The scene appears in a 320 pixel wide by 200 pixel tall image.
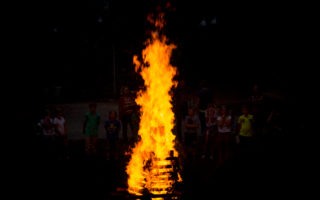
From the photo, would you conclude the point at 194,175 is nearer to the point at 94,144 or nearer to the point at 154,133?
the point at 154,133

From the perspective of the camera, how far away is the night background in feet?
23.3

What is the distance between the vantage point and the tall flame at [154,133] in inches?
213

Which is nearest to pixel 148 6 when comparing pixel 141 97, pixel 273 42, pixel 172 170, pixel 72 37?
pixel 72 37

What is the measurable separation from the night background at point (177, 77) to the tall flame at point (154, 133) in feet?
1.60

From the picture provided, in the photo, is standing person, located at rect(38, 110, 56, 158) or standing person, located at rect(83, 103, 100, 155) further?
standing person, located at rect(83, 103, 100, 155)

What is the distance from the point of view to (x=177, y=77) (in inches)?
1099

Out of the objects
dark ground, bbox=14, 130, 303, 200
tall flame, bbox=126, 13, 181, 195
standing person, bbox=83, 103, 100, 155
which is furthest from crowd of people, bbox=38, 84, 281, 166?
tall flame, bbox=126, 13, 181, 195

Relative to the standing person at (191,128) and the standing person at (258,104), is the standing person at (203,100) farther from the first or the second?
the standing person at (258,104)

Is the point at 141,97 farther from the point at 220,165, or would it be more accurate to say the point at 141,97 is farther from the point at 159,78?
the point at 220,165

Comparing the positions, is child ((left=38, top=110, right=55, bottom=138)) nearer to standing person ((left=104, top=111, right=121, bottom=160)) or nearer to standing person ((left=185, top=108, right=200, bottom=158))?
→ standing person ((left=104, top=111, right=121, bottom=160))

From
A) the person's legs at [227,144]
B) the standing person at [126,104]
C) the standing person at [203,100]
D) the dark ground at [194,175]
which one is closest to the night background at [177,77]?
the dark ground at [194,175]

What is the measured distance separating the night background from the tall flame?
0.49 meters

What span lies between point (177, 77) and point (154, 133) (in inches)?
836

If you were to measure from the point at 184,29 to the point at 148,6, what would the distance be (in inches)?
173
